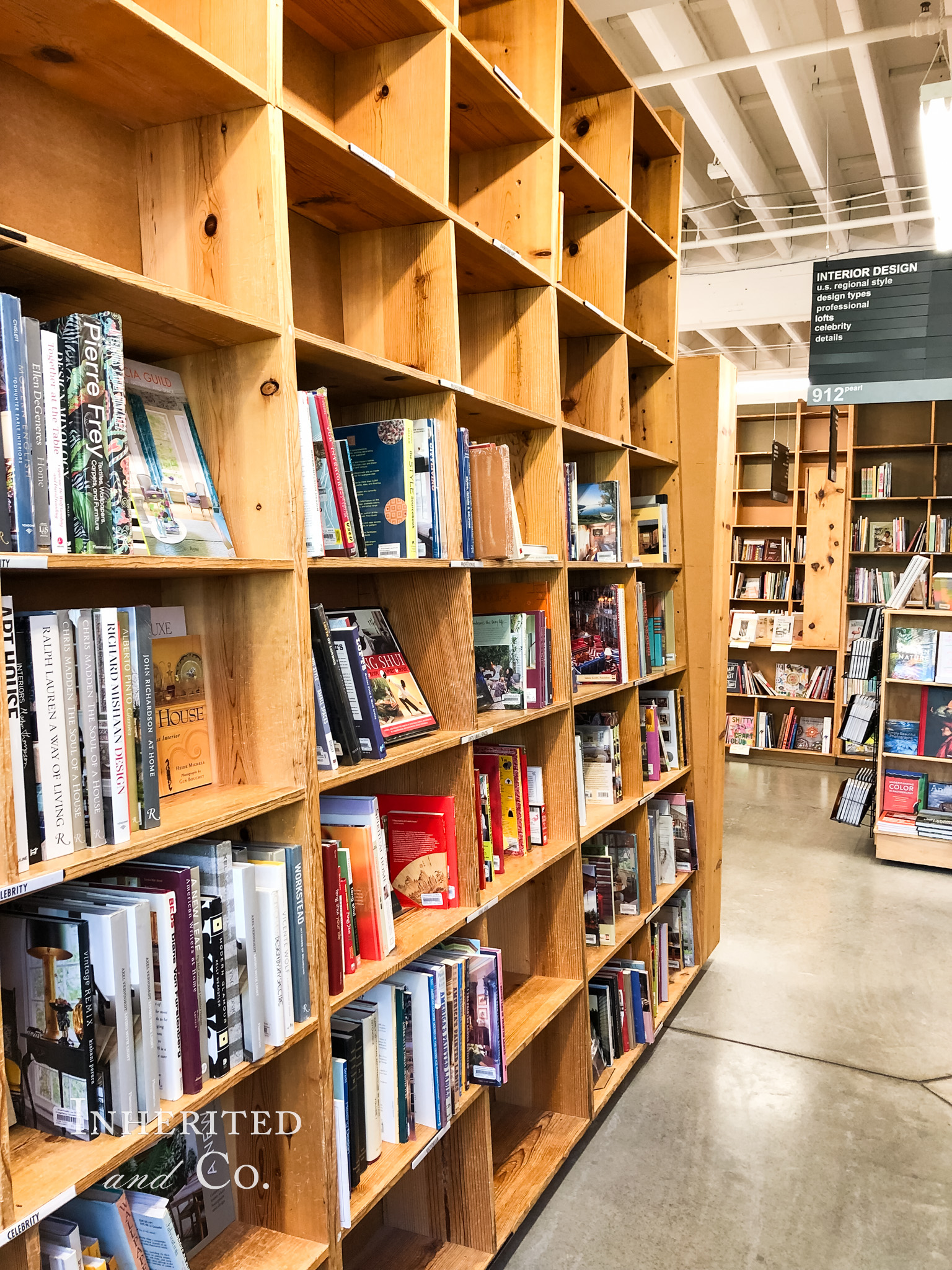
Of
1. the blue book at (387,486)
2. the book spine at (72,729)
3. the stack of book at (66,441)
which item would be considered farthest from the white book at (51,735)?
the blue book at (387,486)

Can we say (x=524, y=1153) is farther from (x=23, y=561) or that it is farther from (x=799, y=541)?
(x=799, y=541)

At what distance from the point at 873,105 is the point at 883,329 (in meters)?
1.19

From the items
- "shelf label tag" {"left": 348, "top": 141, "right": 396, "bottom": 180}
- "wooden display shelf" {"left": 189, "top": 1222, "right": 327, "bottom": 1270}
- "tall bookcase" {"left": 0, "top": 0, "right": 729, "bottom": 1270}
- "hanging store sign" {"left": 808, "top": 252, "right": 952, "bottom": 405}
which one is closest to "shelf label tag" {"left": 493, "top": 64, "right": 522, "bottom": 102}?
"tall bookcase" {"left": 0, "top": 0, "right": 729, "bottom": 1270}

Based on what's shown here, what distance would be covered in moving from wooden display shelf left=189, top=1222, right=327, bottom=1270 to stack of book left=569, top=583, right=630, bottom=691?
173cm

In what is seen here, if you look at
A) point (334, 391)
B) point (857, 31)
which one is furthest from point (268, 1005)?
point (857, 31)

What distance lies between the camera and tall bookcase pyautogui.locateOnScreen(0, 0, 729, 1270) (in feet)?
4.45

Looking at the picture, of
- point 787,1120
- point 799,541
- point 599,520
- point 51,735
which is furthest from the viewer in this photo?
point 799,541

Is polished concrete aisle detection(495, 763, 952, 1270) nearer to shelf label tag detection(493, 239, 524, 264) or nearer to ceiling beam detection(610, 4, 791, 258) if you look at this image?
shelf label tag detection(493, 239, 524, 264)

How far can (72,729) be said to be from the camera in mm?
1154

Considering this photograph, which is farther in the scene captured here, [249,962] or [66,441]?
[249,962]

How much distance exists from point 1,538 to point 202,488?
18.6 inches

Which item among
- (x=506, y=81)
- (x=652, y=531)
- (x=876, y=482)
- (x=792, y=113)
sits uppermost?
(x=792, y=113)

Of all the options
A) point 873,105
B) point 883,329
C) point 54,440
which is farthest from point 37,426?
point 873,105

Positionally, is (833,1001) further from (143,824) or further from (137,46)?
(137,46)
